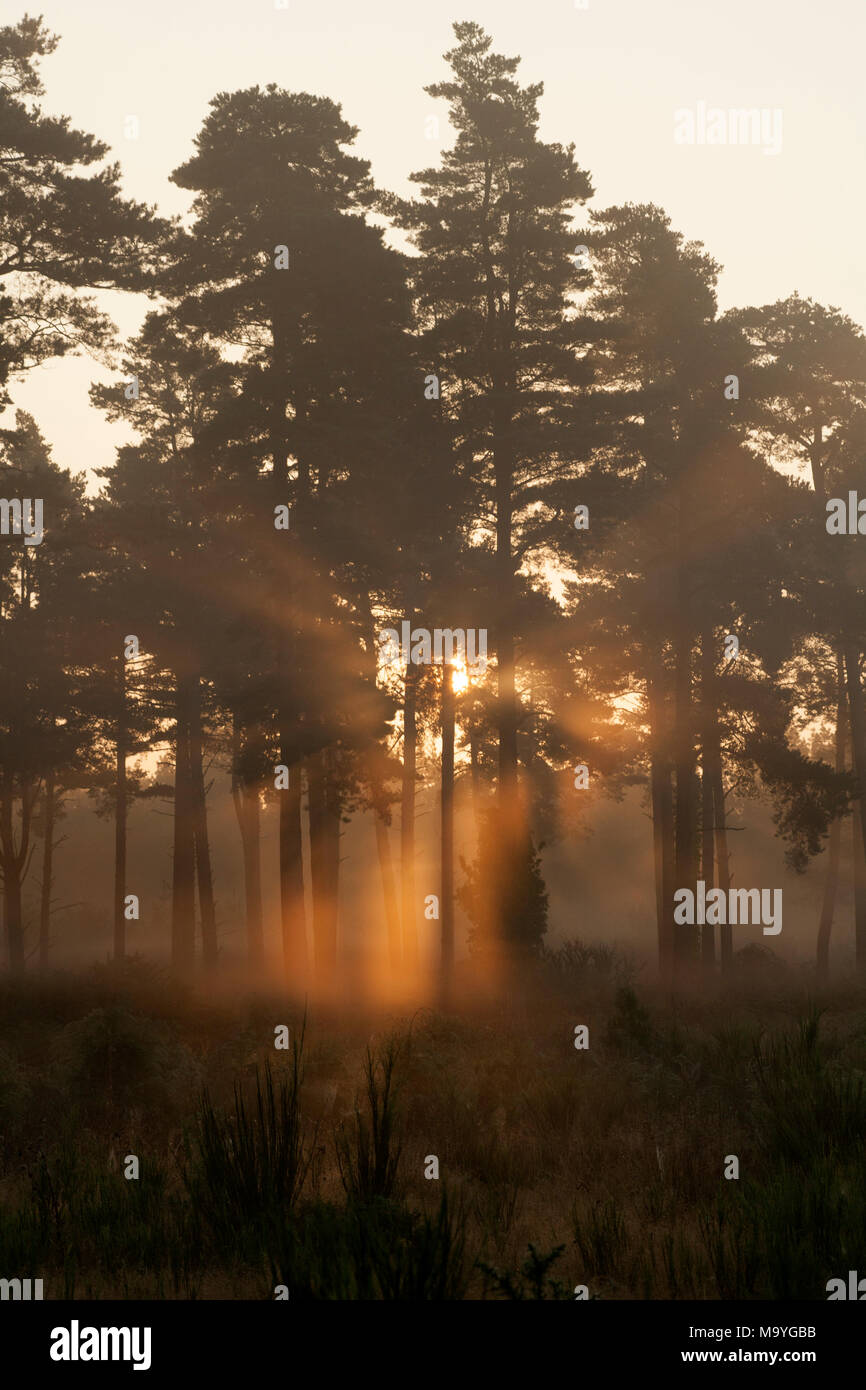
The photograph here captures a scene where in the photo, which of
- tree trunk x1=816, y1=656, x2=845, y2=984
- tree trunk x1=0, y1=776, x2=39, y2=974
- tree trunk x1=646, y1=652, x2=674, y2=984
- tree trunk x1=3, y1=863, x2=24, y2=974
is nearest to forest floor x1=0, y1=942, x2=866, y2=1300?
tree trunk x1=646, y1=652, x2=674, y2=984

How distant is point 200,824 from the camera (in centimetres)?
2967

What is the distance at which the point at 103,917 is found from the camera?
52281 mm

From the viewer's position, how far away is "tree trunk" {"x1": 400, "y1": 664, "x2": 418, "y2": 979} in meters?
27.8

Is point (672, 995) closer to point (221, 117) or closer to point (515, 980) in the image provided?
point (515, 980)

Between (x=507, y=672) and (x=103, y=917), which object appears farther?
(x=103, y=917)

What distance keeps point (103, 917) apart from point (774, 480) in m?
39.0

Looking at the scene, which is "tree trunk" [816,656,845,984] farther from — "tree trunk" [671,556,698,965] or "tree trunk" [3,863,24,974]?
"tree trunk" [3,863,24,974]

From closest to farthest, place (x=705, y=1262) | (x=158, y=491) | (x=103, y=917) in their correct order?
(x=705, y=1262) → (x=158, y=491) → (x=103, y=917)

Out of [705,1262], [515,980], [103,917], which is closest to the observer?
[705,1262]

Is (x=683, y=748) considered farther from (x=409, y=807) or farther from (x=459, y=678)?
(x=409, y=807)

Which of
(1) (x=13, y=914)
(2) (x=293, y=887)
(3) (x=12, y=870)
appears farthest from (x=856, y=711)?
Answer: (1) (x=13, y=914)
